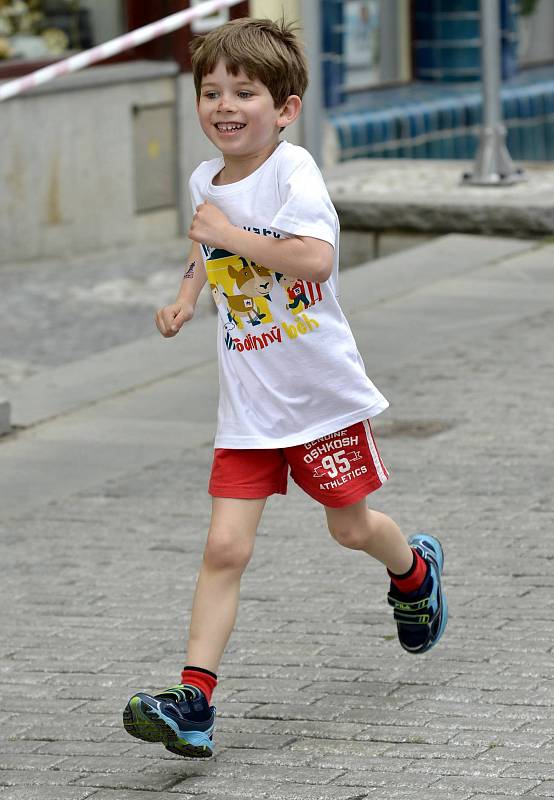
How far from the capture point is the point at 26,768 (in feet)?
13.3

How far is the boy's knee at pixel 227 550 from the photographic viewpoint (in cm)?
404

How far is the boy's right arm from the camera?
4.20m

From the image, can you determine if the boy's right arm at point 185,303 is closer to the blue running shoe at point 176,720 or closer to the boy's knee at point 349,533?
the boy's knee at point 349,533

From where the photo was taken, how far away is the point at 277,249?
157 inches

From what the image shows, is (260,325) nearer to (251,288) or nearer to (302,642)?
(251,288)

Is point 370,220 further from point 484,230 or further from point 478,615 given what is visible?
point 478,615

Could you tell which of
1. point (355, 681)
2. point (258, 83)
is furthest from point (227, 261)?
point (355, 681)

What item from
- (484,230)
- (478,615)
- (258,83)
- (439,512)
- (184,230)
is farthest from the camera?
(184,230)

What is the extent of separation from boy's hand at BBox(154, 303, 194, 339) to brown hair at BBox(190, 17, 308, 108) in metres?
0.50

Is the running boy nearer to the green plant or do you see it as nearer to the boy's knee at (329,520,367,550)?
the boy's knee at (329,520,367,550)

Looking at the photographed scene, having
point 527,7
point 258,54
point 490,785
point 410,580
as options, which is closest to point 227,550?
point 410,580

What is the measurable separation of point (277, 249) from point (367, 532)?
771 mm

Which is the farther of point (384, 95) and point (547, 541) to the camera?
point (384, 95)

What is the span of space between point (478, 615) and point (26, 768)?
1517 millimetres
